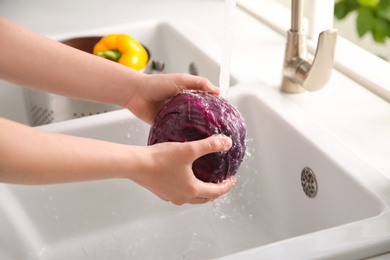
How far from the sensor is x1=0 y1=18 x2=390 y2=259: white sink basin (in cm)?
111

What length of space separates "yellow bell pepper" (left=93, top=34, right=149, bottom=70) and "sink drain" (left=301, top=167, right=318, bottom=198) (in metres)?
0.50

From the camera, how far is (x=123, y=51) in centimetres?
150

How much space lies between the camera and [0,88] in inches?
60.9

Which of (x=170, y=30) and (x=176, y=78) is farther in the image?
(x=170, y=30)

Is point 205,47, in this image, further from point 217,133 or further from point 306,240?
point 306,240

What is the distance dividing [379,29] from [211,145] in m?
1.28

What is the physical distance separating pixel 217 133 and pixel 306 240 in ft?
0.68

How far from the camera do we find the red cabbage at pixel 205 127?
947mm

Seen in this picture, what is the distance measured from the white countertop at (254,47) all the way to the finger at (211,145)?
303 mm

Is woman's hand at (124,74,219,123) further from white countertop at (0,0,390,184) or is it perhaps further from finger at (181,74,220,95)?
white countertop at (0,0,390,184)

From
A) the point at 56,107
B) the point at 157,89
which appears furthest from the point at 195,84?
the point at 56,107

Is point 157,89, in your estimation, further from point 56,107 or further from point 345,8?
point 345,8

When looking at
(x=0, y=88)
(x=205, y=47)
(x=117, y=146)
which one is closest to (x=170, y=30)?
(x=205, y=47)

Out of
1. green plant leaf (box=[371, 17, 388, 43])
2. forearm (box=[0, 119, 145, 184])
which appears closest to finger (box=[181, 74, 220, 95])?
forearm (box=[0, 119, 145, 184])
